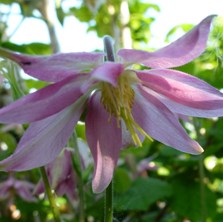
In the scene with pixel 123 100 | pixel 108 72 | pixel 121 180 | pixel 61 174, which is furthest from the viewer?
pixel 121 180

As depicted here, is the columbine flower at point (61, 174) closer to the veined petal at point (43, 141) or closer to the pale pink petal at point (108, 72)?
the veined petal at point (43, 141)

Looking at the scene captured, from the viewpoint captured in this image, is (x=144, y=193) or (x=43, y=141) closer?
(x=43, y=141)

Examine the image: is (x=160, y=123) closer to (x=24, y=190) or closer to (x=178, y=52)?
(x=178, y=52)

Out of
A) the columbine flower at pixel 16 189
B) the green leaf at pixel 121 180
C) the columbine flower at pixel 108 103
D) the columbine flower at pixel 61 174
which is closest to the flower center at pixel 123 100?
the columbine flower at pixel 108 103

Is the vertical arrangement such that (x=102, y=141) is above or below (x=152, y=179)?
above

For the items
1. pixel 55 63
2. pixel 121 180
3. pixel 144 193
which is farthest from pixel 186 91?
pixel 144 193

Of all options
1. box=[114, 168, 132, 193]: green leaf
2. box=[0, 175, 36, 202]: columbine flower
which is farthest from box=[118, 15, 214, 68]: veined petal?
box=[0, 175, 36, 202]: columbine flower
